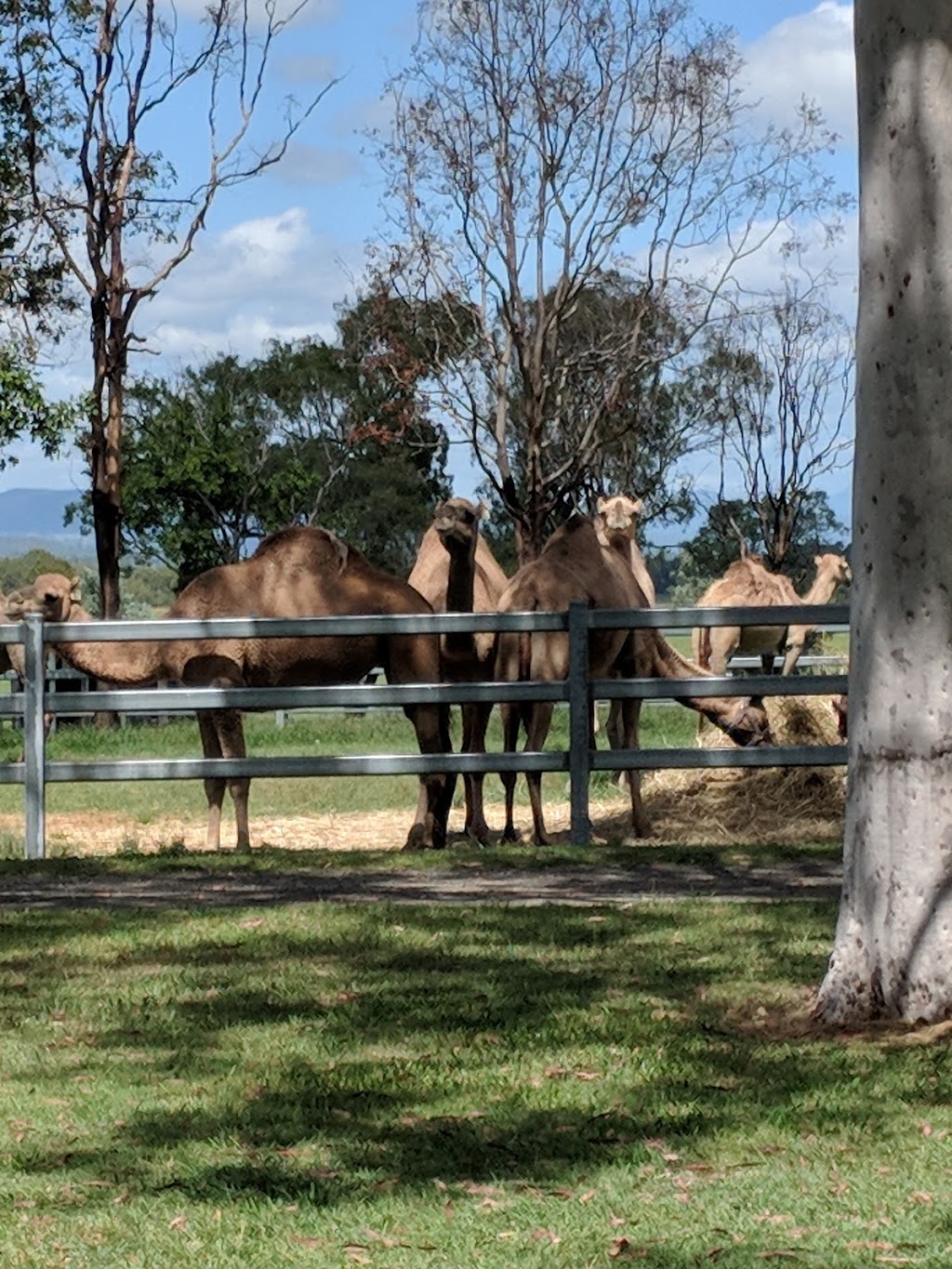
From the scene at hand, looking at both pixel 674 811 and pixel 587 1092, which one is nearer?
pixel 587 1092

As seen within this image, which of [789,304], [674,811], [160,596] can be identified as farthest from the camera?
[160,596]

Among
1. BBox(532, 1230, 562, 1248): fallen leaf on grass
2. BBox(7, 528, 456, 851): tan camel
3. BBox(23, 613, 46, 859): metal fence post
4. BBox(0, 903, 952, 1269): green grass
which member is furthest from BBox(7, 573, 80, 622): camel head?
BBox(532, 1230, 562, 1248): fallen leaf on grass

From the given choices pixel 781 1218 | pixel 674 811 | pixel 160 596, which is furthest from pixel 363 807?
pixel 160 596

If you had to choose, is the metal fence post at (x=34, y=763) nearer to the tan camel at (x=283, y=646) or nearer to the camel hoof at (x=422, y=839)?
the tan camel at (x=283, y=646)

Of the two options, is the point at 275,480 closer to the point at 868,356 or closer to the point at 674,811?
the point at 674,811

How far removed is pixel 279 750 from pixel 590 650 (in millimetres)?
10686

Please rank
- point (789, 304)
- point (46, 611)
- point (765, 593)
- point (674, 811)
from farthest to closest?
point (789, 304) → point (765, 593) → point (46, 611) → point (674, 811)

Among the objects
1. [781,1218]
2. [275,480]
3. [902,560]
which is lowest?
[781,1218]

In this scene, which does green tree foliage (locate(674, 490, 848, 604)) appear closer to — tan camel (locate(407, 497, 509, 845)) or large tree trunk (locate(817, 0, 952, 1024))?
tan camel (locate(407, 497, 509, 845))

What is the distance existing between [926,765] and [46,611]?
607 inches

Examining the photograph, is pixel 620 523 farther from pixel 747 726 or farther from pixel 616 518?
pixel 747 726

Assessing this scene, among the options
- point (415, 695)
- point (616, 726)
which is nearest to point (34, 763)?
point (415, 695)

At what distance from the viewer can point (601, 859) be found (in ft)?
38.0

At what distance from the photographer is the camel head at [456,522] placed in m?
15.0
